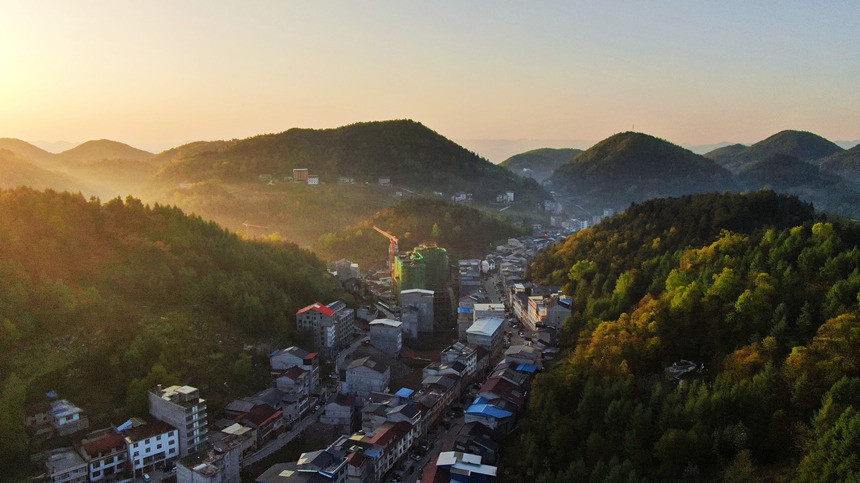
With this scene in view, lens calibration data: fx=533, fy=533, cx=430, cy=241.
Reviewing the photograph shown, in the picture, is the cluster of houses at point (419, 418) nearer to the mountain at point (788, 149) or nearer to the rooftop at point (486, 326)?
the rooftop at point (486, 326)

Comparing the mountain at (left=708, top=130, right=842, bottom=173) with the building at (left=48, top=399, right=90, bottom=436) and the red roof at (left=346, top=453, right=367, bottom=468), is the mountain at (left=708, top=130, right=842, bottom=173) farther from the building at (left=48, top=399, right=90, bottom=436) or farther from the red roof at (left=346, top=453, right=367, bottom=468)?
the building at (left=48, top=399, right=90, bottom=436)

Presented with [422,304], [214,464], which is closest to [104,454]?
Answer: [214,464]

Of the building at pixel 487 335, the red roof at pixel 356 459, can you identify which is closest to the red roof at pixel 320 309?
the building at pixel 487 335

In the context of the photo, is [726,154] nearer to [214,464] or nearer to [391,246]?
[391,246]

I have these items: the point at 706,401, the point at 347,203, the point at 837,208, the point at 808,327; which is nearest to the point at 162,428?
the point at 706,401

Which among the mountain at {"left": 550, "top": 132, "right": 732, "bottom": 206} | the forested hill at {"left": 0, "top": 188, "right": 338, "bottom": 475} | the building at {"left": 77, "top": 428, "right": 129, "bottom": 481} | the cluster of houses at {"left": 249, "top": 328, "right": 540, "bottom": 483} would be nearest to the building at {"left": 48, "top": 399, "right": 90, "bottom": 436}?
the forested hill at {"left": 0, "top": 188, "right": 338, "bottom": 475}

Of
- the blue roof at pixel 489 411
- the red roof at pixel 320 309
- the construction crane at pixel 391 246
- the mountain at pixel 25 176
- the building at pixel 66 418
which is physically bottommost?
the blue roof at pixel 489 411

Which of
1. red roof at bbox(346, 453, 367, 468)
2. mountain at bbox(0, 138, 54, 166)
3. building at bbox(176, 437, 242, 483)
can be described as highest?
mountain at bbox(0, 138, 54, 166)
